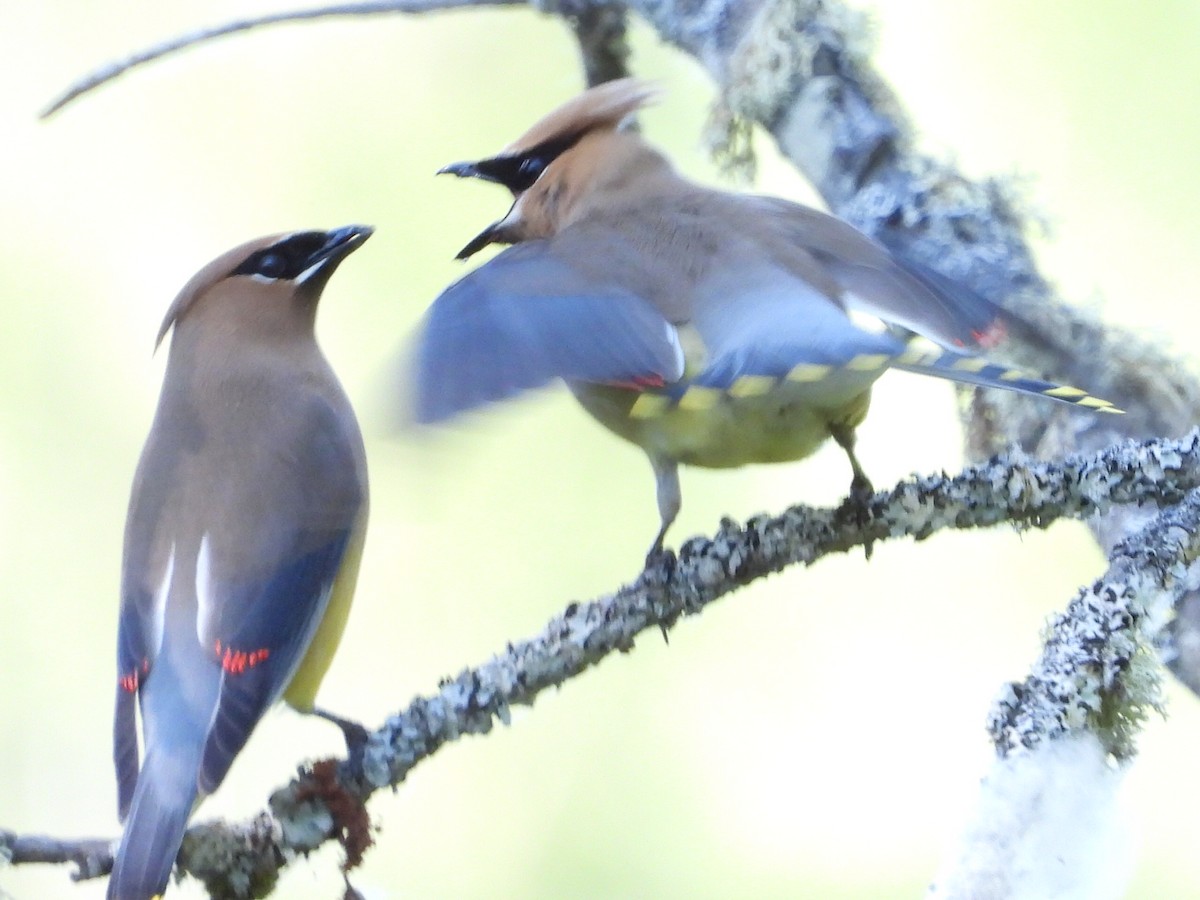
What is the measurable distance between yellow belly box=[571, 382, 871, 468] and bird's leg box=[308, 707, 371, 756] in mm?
403

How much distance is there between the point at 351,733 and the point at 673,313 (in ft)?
1.71

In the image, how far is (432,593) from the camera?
8.27 ft

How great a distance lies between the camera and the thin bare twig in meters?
1.95

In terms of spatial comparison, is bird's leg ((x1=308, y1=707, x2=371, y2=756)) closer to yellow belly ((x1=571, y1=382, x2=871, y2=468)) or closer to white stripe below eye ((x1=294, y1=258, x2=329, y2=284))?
yellow belly ((x1=571, y1=382, x2=871, y2=468))

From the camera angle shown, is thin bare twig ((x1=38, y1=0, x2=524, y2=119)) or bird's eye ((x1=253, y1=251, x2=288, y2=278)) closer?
bird's eye ((x1=253, y1=251, x2=288, y2=278))

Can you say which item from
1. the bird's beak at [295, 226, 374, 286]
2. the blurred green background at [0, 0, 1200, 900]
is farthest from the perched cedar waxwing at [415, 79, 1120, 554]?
the blurred green background at [0, 0, 1200, 900]

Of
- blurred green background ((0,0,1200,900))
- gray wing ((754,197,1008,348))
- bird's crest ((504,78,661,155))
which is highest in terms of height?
bird's crest ((504,78,661,155))

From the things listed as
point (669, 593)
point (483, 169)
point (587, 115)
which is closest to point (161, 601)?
point (669, 593)

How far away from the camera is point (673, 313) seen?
5.10 feet

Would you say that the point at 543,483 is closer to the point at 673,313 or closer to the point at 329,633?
the point at 329,633

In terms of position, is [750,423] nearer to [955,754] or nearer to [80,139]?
[955,754]

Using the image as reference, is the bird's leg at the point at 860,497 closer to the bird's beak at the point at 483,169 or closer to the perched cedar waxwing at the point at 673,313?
the perched cedar waxwing at the point at 673,313

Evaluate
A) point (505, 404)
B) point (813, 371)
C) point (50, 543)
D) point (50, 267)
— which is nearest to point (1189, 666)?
point (813, 371)

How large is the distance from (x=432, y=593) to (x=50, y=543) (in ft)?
2.39
